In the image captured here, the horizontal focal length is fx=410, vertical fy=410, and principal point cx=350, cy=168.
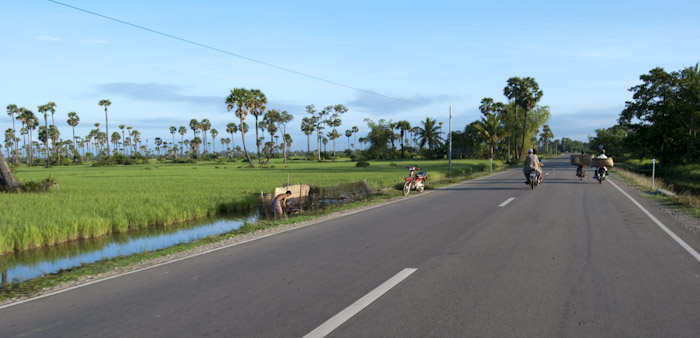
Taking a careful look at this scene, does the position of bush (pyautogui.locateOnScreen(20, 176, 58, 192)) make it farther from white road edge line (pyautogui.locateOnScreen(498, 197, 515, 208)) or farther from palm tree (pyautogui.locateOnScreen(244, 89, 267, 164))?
palm tree (pyautogui.locateOnScreen(244, 89, 267, 164))

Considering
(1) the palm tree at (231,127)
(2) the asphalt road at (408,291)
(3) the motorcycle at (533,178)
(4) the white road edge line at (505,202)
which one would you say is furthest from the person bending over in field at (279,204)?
(1) the palm tree at (231,127)

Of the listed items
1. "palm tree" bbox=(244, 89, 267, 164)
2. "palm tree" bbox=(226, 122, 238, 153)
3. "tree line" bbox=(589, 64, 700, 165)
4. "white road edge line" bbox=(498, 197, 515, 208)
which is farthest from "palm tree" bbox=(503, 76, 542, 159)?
"palm tree" bbox=(226, 122, 238, 153)

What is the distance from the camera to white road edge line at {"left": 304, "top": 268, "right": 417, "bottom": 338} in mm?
3662

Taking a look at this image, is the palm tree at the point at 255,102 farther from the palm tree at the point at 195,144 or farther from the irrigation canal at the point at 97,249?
the palm tree at the point at 195,144

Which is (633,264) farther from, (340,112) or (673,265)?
(340,112)

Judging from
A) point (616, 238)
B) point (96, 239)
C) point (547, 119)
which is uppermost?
point (547, 119)

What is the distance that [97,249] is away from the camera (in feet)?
32.4

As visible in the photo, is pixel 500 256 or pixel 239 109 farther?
pixel 239 109

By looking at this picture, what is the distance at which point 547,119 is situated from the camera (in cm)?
8069

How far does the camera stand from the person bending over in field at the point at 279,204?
45.4 ft

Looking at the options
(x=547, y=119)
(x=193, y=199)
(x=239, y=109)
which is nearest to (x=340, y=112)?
(x=239, y=109)

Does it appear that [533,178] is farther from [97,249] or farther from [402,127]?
[402,127]

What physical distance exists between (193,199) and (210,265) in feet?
36.4

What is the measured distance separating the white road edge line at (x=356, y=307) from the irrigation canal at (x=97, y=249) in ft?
20.5
